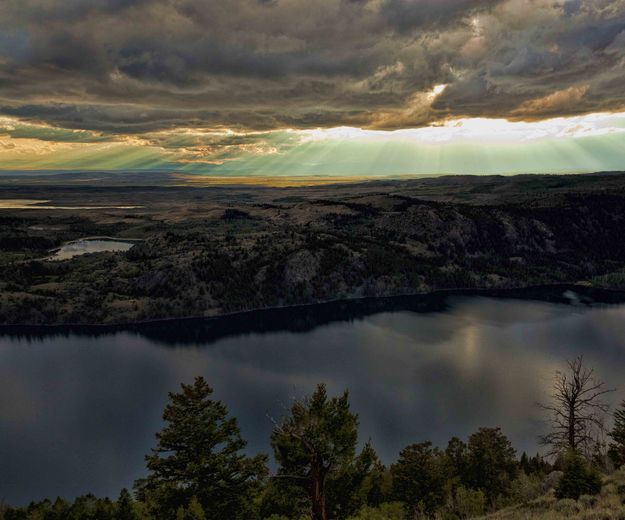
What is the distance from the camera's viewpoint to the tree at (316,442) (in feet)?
93.0

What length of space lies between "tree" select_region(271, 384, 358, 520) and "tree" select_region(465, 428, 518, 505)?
29500mm

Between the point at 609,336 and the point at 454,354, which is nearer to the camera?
the point at 454,354

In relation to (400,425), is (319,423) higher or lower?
higher

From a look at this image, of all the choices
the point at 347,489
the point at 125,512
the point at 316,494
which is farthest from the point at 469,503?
the point at 125,512

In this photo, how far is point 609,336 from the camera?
6786 inches

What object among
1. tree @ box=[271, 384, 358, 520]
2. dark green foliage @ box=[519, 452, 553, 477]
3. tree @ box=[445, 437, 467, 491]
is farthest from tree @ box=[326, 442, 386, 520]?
dark green foliage @ box=[519, 452, 553, 477]

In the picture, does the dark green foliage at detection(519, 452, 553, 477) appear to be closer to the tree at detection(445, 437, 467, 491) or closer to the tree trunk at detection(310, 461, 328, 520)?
the tree at detection(445, 437, 467, 491)

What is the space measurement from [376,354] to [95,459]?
88774 mm

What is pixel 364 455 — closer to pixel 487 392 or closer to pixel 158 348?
pixel 487 392

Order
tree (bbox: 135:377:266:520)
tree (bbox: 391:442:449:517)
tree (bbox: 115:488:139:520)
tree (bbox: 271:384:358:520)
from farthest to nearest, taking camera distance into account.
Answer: tree (bbox: 391:442:449:517) → tree (bbox: 115:488:139:520) → tree (bbox: 135:377:266:520) → tree (bbox: 271:384:358:520)

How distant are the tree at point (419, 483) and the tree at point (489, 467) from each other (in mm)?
5370

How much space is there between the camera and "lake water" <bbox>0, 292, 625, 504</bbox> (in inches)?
3903

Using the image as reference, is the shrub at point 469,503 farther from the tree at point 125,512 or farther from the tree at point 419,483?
the tree at point 125,512

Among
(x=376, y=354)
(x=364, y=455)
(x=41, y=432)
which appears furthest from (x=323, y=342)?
(x=364, y=455)
